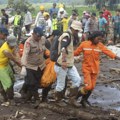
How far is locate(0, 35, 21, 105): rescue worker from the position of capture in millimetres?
8816

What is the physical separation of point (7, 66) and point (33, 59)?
0.65 meters

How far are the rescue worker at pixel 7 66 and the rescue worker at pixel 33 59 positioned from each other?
0.22 meters

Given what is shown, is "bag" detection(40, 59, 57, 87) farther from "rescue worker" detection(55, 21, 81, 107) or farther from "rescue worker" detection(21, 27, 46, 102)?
"rescue worker" detection(55, 21, 81, 107)

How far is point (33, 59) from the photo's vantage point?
8953 mm

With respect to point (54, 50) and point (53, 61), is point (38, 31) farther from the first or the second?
point (53, 61)

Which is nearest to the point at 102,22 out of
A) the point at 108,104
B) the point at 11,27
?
the point at 11,27

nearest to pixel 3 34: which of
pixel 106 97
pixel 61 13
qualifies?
pixel 106 97

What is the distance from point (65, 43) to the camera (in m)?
8.46

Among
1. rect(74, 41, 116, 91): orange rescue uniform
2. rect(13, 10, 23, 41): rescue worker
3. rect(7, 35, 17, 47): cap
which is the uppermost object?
rect(7, 35, 17, 47): cap

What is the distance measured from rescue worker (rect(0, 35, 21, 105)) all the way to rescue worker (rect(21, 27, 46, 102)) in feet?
0.73

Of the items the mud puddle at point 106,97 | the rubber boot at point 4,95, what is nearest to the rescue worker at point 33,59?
the rubber boot at point 4,95

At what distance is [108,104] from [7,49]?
288 centimetres

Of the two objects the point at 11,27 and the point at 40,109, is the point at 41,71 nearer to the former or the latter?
the point at 40,109

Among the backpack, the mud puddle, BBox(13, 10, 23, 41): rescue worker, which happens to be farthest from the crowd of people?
BBox(13, 10, 23, 41): rescue worker
